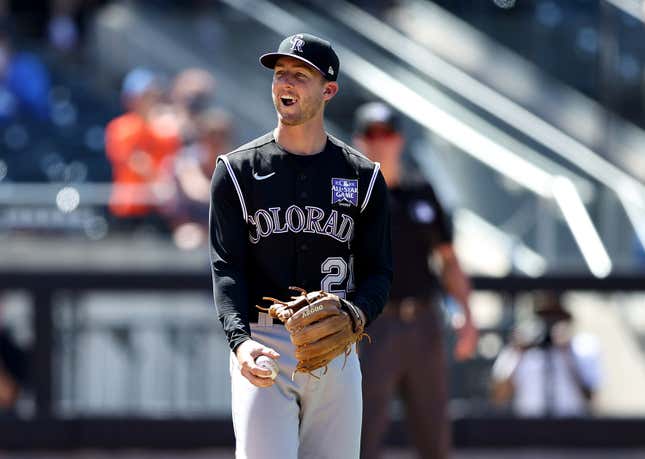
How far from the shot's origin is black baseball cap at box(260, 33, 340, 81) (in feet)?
15.3

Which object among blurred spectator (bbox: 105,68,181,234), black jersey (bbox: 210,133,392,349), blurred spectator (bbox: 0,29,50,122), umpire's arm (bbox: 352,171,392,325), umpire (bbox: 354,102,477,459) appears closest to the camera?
black jersey (bbox: 210,133,392,349)

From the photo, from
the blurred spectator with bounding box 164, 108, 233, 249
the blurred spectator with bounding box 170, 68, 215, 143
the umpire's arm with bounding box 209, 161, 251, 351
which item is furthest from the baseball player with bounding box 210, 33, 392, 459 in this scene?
the blurred spectator with bounding box 170, 68, 215, 143

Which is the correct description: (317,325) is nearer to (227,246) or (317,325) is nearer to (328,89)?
(227,246)

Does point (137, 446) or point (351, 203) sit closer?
point (351, 203)

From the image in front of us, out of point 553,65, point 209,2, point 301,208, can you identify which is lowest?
point 301,208

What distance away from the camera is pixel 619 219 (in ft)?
38.3

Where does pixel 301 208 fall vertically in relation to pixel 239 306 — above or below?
above

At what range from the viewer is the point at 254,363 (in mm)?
4449

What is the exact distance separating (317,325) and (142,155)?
7.41 m

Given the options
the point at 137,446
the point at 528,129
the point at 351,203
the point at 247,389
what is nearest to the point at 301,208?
the point at 351,203

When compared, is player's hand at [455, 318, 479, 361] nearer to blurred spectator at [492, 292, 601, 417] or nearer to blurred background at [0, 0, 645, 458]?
blurred background at [0, 0, 645, 458]

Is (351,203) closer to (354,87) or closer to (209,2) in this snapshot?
(354,87)

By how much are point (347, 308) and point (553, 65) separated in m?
10.1

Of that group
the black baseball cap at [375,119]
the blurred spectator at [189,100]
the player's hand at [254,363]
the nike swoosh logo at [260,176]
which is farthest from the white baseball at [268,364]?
the blurred spectator at [189,100]
